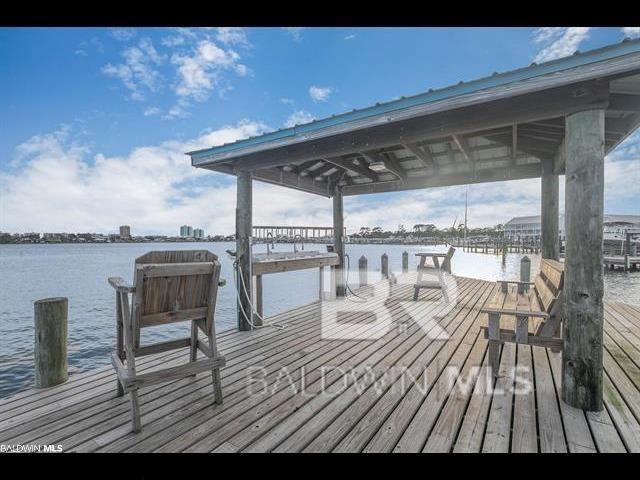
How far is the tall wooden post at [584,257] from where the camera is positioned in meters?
2.12

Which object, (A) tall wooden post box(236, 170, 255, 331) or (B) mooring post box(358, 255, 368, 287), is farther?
(B) mooring post box(358, 255, 368, 287)

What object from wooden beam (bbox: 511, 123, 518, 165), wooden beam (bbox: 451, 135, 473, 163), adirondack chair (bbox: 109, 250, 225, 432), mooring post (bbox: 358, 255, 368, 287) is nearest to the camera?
adirondack chair (bbox: 109, 250, 225, 432)

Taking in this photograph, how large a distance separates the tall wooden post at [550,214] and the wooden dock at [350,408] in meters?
1.92

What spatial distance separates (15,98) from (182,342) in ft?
17.5

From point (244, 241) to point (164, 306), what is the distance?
2.17 meters

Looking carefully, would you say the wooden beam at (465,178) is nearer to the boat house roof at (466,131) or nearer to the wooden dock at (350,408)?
the boat house roof at (466,131)

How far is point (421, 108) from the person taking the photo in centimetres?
267

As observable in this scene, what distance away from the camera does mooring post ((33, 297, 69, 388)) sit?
106 inches

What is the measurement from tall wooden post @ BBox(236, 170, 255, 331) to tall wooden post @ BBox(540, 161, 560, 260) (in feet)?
16.1

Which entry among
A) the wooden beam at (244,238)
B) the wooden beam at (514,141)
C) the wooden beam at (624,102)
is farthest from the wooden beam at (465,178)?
the wooden beam at (244,238)

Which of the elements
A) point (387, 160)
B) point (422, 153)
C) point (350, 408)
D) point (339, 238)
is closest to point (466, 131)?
point (422, 153)

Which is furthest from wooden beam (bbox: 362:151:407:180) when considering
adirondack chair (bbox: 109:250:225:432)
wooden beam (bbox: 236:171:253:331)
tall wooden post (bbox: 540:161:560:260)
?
adirondack chair (bbox: 109:250:225:432)

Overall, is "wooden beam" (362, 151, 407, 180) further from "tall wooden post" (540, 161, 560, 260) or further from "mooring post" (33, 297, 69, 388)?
"mooring post" (33, 297, 69, 388)
